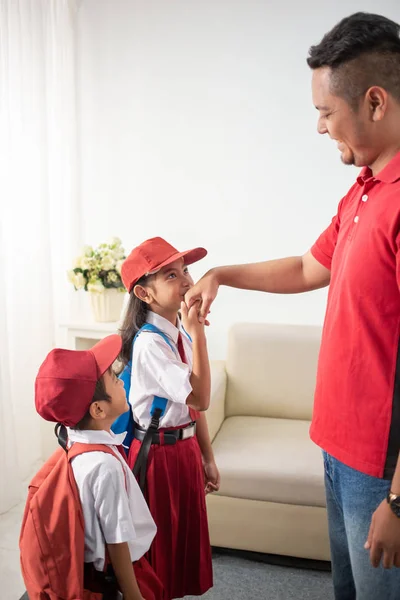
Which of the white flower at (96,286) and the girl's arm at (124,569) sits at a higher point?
the white flower at (96,286)

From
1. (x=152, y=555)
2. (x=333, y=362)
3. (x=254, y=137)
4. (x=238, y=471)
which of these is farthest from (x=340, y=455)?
(x=254, y=137)

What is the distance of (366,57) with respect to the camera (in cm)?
113

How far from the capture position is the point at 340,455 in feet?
4.03

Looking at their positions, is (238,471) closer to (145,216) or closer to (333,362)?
(333,362)

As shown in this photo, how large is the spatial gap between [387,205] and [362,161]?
13 centimetres

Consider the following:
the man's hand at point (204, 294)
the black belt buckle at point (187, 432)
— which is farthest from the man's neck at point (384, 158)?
the black belt buckle at point (187, 432)

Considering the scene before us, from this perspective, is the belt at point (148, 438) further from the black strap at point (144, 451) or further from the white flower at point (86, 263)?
the white flower at point (86, 263)

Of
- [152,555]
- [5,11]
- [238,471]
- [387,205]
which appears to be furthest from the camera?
[5,11]

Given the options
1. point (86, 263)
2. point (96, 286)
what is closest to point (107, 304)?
point (96, 286)

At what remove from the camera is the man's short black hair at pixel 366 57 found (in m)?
1.12

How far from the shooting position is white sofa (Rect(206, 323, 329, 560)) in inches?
93.4

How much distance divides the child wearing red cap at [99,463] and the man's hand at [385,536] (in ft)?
1.77

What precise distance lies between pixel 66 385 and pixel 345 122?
32.2 inches

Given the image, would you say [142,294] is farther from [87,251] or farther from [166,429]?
[87,251]
